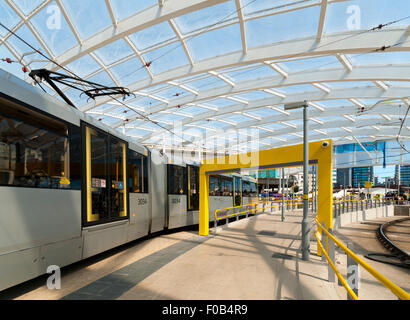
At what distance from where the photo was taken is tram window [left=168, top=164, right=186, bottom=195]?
37.0ft

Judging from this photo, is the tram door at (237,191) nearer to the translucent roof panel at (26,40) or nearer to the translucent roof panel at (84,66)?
the translucent roof panel at (84,66)

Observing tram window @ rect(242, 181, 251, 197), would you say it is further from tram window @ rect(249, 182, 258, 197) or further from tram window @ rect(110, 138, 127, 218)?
tram window @ rect(110, 138, 127, 218)

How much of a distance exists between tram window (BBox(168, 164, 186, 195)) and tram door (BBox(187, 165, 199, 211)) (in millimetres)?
470

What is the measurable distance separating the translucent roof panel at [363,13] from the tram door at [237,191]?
10.6 m

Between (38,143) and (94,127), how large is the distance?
172 centimetres

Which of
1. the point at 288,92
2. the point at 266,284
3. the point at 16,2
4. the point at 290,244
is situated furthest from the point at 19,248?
the point at 288,92

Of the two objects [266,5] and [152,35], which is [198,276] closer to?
[266,5]

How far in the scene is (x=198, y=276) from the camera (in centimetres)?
571

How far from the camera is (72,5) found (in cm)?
1140

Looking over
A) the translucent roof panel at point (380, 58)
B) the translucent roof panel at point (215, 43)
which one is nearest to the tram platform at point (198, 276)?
the translucent roof panel at point (215, 43)

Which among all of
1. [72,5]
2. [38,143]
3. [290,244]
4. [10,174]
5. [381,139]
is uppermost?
[72,5]

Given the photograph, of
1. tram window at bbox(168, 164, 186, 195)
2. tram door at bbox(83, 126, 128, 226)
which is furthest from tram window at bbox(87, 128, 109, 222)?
tram window at bbox(168, 164, 186, 195)

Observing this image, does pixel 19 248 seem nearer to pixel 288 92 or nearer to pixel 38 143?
pixel 38 143

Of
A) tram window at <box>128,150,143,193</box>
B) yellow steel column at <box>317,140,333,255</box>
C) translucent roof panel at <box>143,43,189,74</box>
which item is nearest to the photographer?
yellow steel column at <box>317,140,333,255</box>
